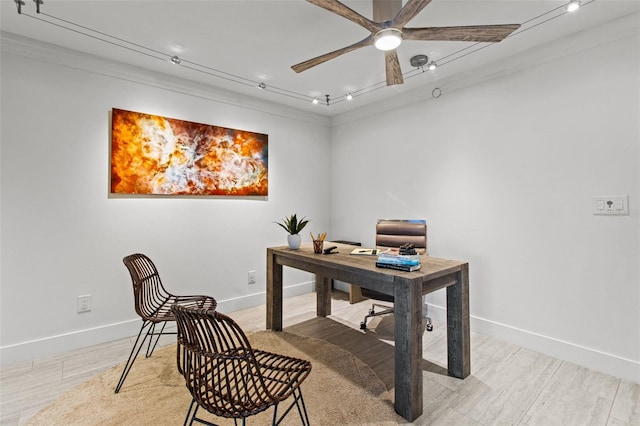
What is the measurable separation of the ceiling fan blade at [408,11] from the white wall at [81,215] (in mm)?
2300

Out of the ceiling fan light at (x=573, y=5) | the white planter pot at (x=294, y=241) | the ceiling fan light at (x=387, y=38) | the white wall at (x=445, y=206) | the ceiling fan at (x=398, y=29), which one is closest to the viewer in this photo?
the ceiling fan at (x=398, y=29)

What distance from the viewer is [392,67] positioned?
2066 millimetres

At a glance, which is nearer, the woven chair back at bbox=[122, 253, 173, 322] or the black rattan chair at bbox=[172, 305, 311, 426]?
the black rattan chair at bbox=[172, 305, 311, 426]

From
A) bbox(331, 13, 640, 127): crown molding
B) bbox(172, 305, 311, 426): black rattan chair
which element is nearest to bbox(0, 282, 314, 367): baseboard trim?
bbox(172, 305, 311, 426): black rattan chair

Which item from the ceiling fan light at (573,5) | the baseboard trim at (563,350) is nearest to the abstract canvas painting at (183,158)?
the baseboard trim at (563,350)

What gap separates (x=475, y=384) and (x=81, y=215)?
3294 millimetres

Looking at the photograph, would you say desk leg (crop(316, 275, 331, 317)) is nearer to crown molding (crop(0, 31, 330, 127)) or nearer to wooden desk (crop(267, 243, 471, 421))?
wooden desk (crop(267, 243, 471, 421))

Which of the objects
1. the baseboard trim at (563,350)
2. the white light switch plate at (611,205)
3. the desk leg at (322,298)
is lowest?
the baseboard trim at (563,350)

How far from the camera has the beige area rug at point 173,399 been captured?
1.69 metres

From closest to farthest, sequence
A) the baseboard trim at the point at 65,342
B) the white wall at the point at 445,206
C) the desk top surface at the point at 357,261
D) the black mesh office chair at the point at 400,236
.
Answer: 1. the desk top surface at the point at 357,261
2. the white wall at the point at 445,206
3. the baseboard trim at the point at 65,342
4. the black mesh office chair at the point at 400,236

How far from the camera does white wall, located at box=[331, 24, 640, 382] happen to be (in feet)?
7.02

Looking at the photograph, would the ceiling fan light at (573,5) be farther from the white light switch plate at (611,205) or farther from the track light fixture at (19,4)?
the track light fixture at (19,4)

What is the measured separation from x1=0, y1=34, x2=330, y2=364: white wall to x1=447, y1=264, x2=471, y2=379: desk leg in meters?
2.30

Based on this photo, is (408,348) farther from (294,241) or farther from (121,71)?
(121,71)
